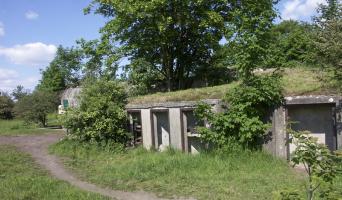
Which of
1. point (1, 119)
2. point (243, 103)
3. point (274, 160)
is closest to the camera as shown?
point (274, 160)

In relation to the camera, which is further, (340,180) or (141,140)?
(141,140)

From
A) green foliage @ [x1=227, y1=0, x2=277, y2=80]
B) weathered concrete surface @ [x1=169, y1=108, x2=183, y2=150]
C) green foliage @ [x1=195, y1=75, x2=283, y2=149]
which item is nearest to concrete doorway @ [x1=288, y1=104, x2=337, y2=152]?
green foliage @ [x1=195, y1=75, x2=283, y2=149]

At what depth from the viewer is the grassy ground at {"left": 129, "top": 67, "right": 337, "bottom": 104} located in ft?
40.2

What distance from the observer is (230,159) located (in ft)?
39.8

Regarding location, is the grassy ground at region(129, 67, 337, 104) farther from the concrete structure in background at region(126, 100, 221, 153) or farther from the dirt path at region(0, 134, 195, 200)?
the dirt path at region(0, 134, 195, 200)

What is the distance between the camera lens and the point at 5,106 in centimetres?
4859

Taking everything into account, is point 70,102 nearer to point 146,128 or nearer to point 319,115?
point 146,128

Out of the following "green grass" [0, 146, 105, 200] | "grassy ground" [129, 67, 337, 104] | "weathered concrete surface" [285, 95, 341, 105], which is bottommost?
"green grass" [0, 146, 105, 200]

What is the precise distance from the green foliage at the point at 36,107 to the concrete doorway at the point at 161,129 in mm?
18677

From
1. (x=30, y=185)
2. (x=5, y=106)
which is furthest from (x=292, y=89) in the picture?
(x=5, y=106)

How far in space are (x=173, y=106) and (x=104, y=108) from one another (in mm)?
3390

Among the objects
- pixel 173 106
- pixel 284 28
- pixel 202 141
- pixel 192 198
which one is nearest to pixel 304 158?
pixel 192 198

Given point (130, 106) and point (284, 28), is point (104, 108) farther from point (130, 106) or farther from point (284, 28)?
point (284, 28)

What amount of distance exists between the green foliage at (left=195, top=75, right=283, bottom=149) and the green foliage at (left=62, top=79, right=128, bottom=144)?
16.0 feet
